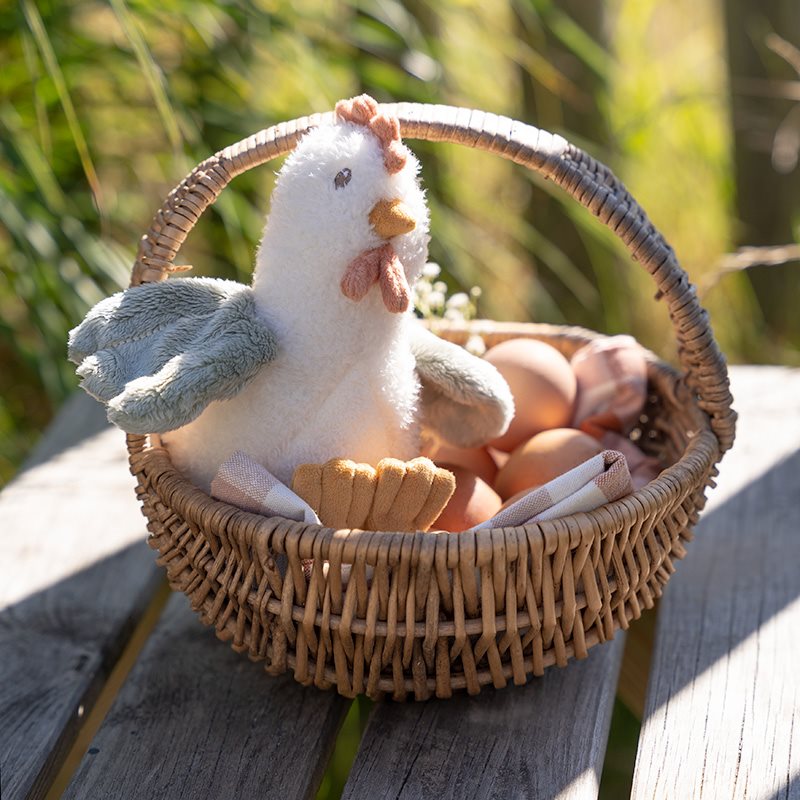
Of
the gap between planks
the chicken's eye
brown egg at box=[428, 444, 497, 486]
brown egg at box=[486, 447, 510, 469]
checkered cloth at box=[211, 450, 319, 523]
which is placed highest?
the chicken's eye

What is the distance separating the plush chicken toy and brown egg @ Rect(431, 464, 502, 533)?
0.17 ft

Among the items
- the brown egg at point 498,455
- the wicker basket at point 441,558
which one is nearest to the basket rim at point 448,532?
the wicker basket at point 441,558

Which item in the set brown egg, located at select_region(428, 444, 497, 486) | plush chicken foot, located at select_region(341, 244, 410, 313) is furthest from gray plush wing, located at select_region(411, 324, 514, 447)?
plush chicken foot, located at select_region(341, 244, 410, 313)

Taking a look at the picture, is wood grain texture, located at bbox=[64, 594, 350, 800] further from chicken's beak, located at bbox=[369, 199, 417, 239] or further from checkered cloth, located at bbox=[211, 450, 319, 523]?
chicken's beak, located at bbox=[369, 199, 417, 239]

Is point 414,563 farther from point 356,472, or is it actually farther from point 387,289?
point 387,289

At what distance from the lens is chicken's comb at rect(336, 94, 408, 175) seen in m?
0.73

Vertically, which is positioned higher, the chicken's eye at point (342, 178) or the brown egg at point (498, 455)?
the chicken's eye at point (342, 178)

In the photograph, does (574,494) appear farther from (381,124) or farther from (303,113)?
(303,113)

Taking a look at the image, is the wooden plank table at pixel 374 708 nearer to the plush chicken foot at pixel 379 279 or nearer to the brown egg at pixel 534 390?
the brown egg at pixel 534 390

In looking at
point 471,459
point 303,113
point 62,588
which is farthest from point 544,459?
point 303,113

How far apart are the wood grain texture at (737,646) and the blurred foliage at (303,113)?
1.66 feet

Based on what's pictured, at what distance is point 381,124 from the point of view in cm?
74

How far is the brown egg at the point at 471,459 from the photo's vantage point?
0.93 metres

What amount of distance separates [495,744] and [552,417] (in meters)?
0.34
